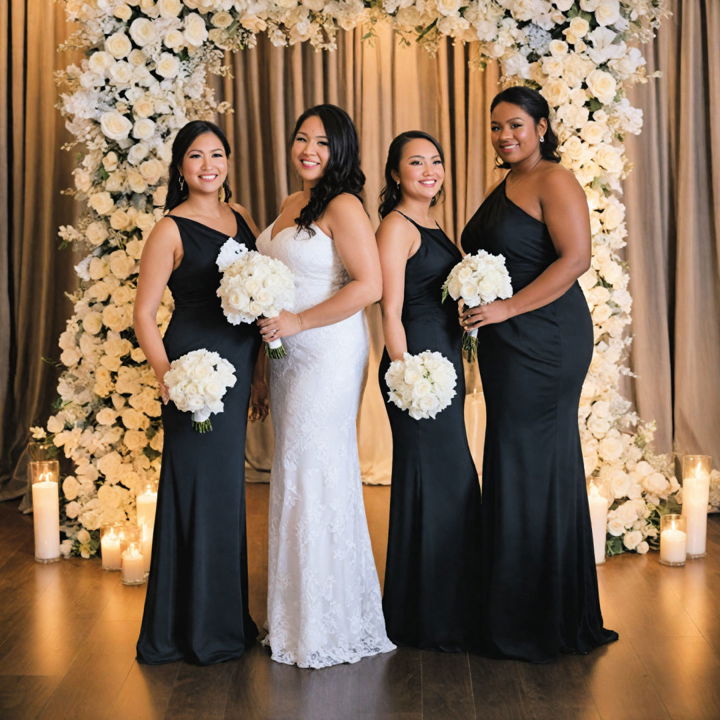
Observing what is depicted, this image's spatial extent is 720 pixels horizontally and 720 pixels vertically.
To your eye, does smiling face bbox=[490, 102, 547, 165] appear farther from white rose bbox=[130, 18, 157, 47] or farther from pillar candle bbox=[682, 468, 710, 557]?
pillar candle bbox=[682, 468, 710, 557]

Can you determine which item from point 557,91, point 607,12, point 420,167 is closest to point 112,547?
point 420,167

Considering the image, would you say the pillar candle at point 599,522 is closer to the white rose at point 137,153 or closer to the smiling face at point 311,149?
the smiling face at point 311,149

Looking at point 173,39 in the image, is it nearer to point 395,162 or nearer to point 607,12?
point 395,162

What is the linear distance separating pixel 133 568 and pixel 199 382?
1590 mm

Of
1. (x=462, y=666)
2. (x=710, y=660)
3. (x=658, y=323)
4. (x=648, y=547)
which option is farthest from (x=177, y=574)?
(x=658, y=323)

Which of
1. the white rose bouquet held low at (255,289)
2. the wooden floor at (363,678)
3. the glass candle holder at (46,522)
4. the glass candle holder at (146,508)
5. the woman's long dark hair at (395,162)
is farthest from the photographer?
the glass candle holder at (46,522)

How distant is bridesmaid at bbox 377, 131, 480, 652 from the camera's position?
13.5ft

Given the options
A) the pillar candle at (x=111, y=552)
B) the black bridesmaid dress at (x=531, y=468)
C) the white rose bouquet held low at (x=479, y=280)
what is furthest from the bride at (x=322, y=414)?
the pillar candle at (x=111, y=552)

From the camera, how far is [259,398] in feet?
14.7

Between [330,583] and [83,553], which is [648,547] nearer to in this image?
[330,583]

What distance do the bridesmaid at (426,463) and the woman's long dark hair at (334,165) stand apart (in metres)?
0.22

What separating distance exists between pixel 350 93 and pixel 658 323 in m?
2.50

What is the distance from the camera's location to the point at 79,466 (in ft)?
17.9

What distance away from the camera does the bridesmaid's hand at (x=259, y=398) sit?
175 inches
